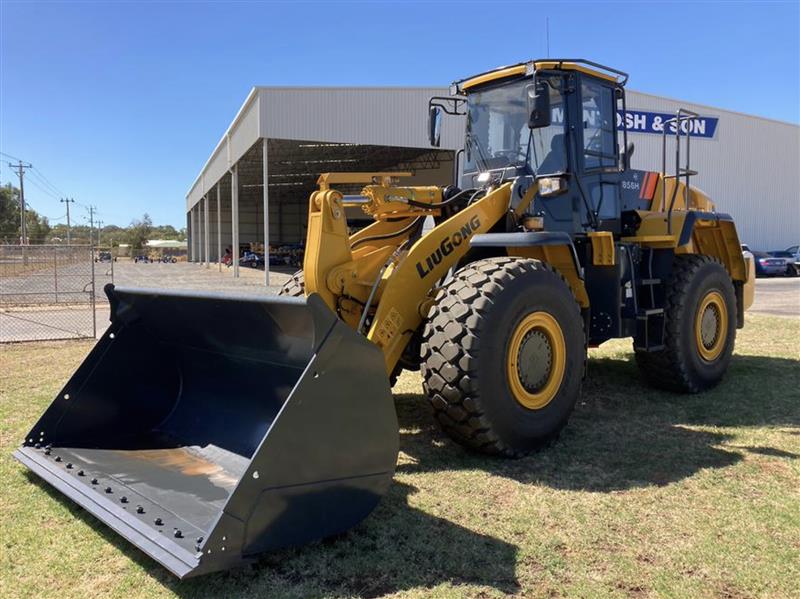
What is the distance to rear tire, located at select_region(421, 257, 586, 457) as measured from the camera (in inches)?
171

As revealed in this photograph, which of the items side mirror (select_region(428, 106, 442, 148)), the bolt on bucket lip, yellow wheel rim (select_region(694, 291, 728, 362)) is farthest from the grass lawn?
side mirror (select_region(428, 106, 442, 148))

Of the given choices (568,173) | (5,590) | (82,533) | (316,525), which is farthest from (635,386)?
(5,590)

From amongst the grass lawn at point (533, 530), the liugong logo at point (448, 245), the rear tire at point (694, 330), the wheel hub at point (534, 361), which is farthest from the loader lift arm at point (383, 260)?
the rear tire at point (694, 330)

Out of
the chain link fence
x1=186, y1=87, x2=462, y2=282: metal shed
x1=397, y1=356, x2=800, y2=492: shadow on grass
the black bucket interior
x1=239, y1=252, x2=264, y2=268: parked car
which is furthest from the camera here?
x1=239, y1=252, x2=264, y2=268: parked car

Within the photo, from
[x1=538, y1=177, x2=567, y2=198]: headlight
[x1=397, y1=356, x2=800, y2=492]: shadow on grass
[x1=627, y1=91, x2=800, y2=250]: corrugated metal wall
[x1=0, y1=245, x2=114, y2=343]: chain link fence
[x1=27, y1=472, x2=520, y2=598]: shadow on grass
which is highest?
[x1=627, y1=91, x2=800, y2=250]: corrugated metal wall

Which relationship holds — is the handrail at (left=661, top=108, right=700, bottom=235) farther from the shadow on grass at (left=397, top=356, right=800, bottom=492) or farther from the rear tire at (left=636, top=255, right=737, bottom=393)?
the shadow on grass at (left=397, top=356, right=800, bottom=492)

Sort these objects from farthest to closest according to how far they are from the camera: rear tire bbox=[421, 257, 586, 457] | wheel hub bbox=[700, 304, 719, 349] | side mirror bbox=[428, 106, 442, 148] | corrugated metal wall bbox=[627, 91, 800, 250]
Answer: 1. corrugated metal wall bbox=[627, 91, 800, 250]
2. wheel hub bbox=[700, 304, 719, 349]
3. side mirror bbox=[428, 106, 442, 148]
4. rear tire bbox=[421, 257, 586, 457]

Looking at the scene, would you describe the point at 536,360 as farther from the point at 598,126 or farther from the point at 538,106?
the point at 598,126

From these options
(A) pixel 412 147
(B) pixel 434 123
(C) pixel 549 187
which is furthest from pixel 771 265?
(C) pixel 549 187

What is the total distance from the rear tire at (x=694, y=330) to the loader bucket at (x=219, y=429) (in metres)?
4.18

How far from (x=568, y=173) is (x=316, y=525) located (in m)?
4.01

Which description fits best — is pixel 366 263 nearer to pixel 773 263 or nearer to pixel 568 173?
pixel 568 173

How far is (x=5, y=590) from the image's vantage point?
9.91ft

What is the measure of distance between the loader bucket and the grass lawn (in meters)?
0.21
